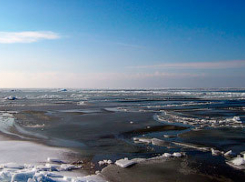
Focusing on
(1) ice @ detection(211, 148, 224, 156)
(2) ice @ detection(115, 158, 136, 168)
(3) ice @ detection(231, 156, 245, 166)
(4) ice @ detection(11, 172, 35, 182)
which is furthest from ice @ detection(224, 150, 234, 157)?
(4) ice @ detection(11, 172, 35, 182)

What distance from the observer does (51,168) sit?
25.9 feet

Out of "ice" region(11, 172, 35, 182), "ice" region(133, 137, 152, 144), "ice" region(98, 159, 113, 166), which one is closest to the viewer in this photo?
"ice" region(11, 172, 35, 182)

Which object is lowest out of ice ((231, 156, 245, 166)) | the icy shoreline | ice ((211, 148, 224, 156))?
the icy shoreline

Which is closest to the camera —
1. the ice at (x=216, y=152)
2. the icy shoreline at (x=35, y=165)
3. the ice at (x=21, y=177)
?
the ice at (x=21, y=177)

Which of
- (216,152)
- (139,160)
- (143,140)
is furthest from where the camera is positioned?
(143,140)

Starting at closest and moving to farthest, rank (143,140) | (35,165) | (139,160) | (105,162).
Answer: (35,165) → (105,162) → (139,160) → (143,140)

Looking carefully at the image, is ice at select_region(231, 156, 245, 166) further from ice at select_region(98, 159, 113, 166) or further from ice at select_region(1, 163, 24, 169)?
ice at select_region(1, 163, 24, 169)

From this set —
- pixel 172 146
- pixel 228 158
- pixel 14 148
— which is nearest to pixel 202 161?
pixel 228 158

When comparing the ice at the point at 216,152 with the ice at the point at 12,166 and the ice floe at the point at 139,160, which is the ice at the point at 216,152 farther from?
the ice at the point at 12,166

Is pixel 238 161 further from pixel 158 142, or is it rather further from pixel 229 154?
pixel 158 142

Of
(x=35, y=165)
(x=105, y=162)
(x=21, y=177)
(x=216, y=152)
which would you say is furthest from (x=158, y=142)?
(x=21, y=177)

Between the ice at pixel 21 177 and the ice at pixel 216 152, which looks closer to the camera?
the ice at pixel 21 177

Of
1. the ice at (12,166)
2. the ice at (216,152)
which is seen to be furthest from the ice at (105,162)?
the ice at (216,152)

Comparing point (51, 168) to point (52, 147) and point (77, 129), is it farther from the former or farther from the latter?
point (77, 129)
